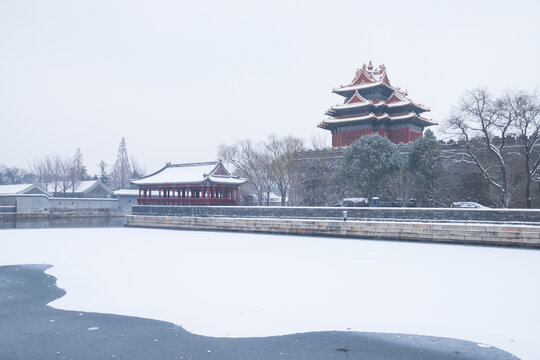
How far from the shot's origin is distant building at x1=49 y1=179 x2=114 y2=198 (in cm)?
5941

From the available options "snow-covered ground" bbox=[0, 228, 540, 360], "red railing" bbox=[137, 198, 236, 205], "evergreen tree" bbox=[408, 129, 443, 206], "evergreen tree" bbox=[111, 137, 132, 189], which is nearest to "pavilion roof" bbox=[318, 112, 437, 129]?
"evergreen tree" bbox=[408, 129, 443, 206]

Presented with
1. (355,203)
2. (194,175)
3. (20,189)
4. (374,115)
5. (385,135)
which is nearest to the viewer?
(355,203)

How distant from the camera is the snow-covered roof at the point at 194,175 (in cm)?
3225

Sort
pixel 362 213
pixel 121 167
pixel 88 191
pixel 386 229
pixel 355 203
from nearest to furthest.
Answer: pixel 386 229 < pixel 362 213 < pixel 355 203 < pixel 88 191 < pixel 121 167

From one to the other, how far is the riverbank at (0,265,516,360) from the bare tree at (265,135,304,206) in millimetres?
29379

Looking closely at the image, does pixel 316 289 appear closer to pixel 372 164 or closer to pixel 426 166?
pixel 426 166

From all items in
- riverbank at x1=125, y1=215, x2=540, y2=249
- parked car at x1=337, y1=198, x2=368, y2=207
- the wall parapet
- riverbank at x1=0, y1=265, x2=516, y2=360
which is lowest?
riverbank at x1=0, y1=265, x2=516, y2=360

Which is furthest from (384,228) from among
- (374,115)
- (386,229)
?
(374,115)

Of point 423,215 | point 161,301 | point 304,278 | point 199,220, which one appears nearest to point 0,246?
point 199,220

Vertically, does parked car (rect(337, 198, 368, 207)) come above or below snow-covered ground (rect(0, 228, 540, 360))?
above

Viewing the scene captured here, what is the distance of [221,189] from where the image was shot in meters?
33.1

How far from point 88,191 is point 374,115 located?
43439mm

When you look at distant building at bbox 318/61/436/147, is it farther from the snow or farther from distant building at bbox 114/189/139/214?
the snow

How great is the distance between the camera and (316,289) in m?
9.59
